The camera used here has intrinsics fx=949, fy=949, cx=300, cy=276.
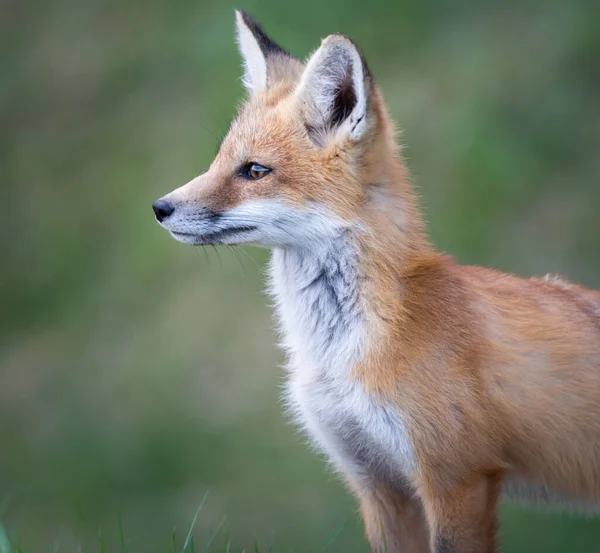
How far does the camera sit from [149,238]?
422 inches

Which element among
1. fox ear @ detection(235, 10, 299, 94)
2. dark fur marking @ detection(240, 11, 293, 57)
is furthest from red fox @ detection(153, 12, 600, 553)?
dark fur marking @ detection(240, 11, 293, 57)

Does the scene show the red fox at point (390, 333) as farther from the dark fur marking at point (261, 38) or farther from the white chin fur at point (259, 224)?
the dark fur marking at point (261, 38)

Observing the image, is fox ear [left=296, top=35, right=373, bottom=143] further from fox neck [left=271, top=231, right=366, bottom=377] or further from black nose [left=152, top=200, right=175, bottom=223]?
black nose [left=152, top=200, right=175, bottom=223]

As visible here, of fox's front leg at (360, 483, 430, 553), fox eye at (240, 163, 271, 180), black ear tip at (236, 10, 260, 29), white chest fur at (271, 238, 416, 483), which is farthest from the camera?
black ear tip at (236, 10, 260, 29)

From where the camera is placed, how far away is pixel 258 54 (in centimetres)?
559

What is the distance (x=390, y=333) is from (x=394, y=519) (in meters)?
1.10

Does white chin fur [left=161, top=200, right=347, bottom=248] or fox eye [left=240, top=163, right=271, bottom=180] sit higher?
fox eye [left=240, top=163, right=271, bottom=180]

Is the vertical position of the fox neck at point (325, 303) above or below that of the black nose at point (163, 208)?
below

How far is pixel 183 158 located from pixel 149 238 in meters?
1.02

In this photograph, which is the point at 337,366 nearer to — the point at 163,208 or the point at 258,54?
the point at 163,208

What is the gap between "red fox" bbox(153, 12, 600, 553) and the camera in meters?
4.63

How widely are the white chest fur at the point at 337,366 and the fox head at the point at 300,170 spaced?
0.20m

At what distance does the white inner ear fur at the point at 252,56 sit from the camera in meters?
5.55

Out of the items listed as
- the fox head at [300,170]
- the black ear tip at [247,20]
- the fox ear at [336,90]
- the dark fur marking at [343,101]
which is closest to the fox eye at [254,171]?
the fox head at [300,170]
